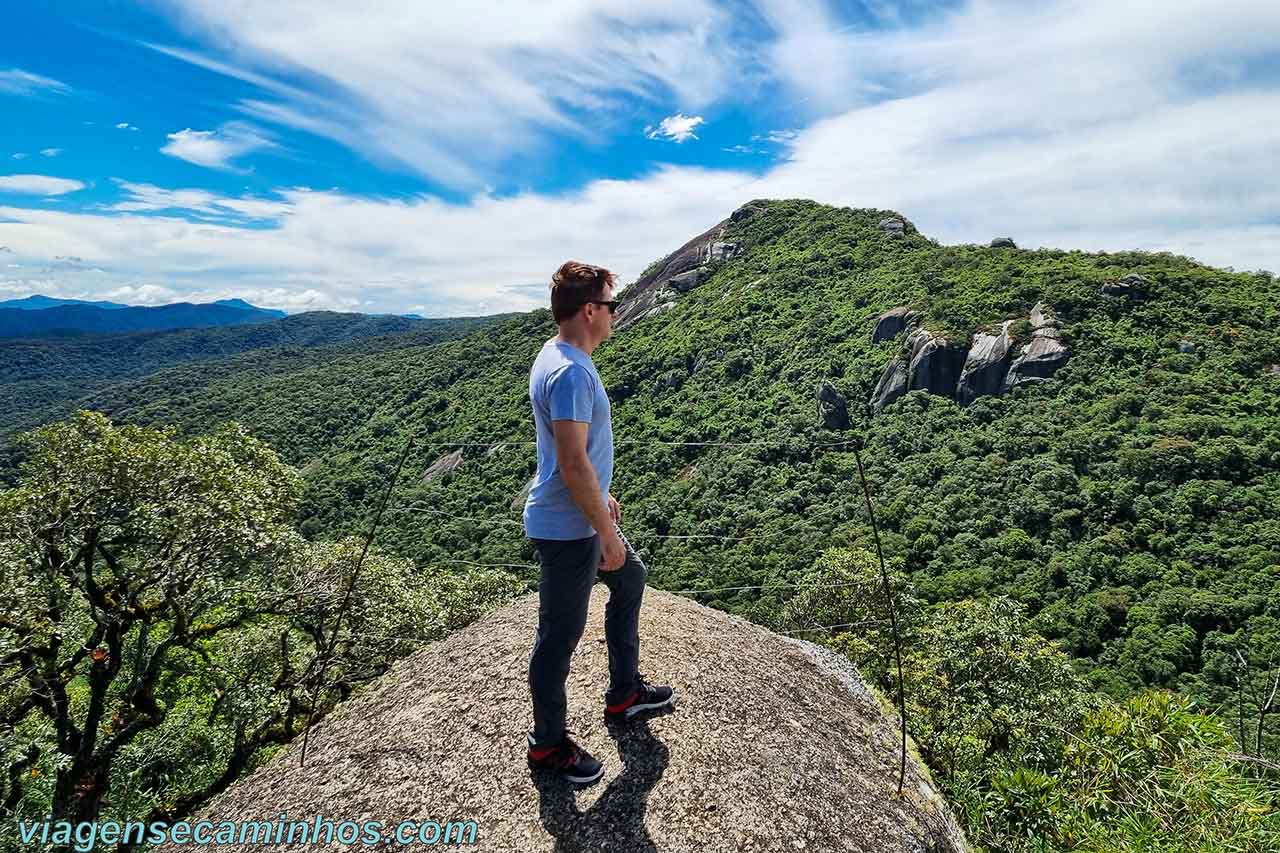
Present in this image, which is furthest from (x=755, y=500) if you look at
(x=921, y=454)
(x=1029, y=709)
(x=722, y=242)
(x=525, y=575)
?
(x=722, y=242)

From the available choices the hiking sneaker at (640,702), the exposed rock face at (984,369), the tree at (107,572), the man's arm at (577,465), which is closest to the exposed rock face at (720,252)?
the exposed rock face at (984,369)

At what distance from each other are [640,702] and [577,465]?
2183 mm

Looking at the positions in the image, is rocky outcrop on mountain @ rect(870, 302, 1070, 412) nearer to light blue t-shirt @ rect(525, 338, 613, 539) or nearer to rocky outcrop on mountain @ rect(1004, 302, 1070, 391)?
rocky outcrop on mountain @ rect(1004, 302, 1070, 391)

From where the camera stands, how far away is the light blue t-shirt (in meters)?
2.96

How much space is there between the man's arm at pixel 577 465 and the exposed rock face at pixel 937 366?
215 ft

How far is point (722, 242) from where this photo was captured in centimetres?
11706

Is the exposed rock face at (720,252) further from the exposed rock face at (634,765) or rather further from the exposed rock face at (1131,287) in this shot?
the exposed rock face at (634,765)

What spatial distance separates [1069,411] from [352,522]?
63.9 metres

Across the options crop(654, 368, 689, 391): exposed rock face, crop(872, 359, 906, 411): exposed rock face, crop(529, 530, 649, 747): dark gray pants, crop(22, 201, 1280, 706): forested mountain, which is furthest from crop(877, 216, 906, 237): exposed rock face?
crop(529, 530, 649, 747): dark gray pants

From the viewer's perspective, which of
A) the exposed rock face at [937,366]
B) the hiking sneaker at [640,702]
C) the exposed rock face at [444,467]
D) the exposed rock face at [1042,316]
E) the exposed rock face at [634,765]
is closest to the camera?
the exposed rock face at [634,765]

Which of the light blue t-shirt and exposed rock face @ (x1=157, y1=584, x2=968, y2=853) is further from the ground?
the light blue t-shirt

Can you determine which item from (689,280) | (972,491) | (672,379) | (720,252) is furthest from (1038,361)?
(720,252)

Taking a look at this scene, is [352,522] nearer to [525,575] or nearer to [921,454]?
[525,575]

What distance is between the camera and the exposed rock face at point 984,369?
192 feet
